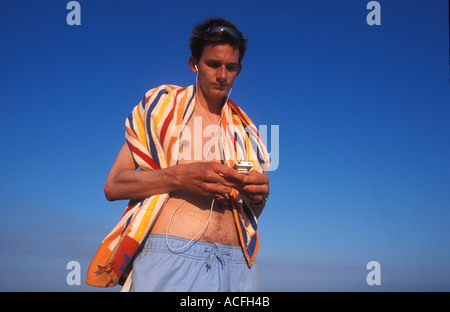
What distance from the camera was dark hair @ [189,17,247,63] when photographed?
3367mm

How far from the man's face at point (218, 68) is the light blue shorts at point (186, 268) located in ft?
4.04

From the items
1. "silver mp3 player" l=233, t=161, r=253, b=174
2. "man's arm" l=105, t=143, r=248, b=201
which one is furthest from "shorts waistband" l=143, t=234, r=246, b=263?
"silver mp3 player" l=233, t=161, r=253, b=174

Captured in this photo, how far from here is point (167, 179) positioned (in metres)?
2.89

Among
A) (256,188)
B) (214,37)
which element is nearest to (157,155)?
(256,188)

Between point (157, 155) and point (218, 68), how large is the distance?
0.84 metres

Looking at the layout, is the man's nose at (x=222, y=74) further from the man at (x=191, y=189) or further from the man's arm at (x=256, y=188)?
the man's arm at (x=256, y=188)

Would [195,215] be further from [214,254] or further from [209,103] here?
[209,103]

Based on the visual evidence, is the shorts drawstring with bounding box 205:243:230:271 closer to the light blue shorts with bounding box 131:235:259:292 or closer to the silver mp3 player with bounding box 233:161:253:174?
the light blue shorts with bounding box 131:235:259:292

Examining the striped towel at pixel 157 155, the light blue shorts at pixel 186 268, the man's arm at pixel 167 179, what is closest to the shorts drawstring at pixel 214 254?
the light blue shorts at pixel 186 268

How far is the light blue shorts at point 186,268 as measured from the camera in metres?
2.73

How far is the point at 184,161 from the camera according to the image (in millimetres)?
3170
